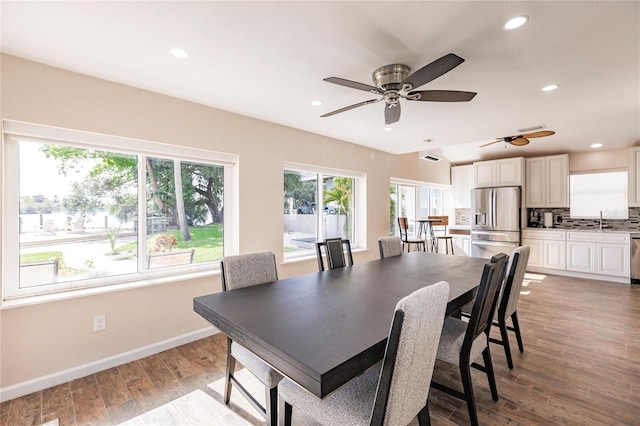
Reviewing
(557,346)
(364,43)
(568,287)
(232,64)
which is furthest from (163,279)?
(568,287)

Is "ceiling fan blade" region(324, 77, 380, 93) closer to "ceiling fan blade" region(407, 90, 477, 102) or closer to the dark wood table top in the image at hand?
"ceiling fan blade" region(407, 90, 477, 102)

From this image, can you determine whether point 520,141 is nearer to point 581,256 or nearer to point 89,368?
point 581,256

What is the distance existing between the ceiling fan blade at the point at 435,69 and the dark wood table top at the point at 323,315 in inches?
52.1

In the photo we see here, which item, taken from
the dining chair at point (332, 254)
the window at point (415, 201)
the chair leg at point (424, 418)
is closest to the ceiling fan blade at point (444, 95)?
the dining chair at point (332, 254)

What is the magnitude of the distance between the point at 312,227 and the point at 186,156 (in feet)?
6.85

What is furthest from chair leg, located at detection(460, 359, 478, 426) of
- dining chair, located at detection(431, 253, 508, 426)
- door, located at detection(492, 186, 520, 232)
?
door, located at detection(492, 186, 520, 232)

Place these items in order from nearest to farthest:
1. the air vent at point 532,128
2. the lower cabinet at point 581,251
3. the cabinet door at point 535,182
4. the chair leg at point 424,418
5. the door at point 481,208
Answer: the chair leg at point 424,418 < the air vent at point 532,128 < the lower cabinet at point 581,251 < the cabinet door at point 535,182 < the door at point 481,208

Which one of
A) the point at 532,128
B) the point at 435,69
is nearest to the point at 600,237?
the point at 532,128

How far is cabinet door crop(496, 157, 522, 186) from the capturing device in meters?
5.97

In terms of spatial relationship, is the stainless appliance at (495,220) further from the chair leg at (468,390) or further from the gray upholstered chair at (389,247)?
the chair leg at (468,390)

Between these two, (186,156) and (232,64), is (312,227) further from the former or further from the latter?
(232,64)

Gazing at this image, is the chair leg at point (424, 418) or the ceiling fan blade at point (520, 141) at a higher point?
the ceiling fan blade at point (520, 141)

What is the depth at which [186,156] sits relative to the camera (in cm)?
295

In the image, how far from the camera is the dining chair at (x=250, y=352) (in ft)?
4.90
